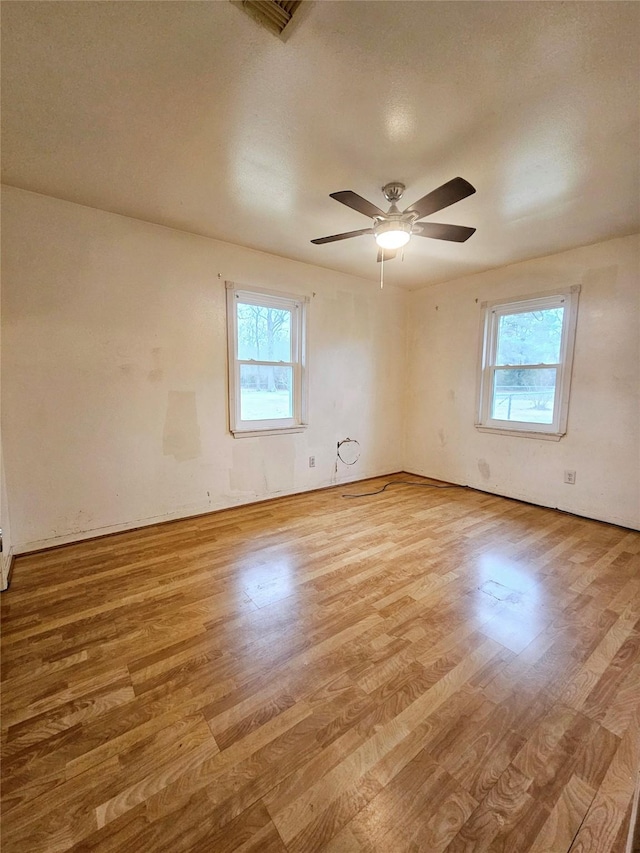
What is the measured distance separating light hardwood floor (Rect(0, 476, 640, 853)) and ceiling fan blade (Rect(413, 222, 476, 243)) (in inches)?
90.4

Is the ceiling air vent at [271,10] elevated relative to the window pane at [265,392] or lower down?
elevated

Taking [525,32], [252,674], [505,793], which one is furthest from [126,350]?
[505,793]

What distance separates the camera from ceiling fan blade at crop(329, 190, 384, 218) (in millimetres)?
1758

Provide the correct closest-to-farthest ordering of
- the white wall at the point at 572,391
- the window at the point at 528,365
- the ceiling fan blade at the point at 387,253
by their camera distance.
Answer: the ceiling fan blade at the point at 387,253 < the white wall at the point at 572,391 < the window at the point at 528,365

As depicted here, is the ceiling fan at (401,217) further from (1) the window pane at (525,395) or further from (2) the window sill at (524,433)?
(2) the window sill at (524,433)

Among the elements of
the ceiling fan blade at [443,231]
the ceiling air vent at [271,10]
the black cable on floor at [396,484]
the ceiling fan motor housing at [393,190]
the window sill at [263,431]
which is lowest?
the black cable on floor at [396,484]

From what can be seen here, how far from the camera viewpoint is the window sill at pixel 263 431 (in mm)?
3407

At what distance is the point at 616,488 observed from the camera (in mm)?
3068

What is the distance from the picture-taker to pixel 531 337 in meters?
3.58

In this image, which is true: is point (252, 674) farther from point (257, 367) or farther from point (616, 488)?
point (616, 488)

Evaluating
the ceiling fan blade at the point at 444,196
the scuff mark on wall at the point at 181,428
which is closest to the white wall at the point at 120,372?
the scuff mark on wall at the point at 181,428

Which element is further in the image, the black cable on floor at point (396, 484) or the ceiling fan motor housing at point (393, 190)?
the black cable on floor at point (396, 484)

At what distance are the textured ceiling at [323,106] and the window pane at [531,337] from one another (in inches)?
38.8

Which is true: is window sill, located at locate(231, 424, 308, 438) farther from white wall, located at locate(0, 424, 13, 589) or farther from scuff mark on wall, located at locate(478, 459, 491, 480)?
scuff mark on wall, located at locate(478, 459, 491, 480)
